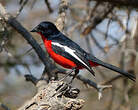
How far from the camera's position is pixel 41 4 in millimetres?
7684

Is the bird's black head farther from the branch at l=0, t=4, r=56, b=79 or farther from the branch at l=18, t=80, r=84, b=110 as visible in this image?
the branch at l=18, t=80, r=84, b=110

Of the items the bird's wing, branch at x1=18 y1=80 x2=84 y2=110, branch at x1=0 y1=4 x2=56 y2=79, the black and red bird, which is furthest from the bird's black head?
branch at x1=18 y1=80 x2=84 y2=110

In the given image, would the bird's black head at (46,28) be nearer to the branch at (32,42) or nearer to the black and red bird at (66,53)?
the black and red bird at (66,53)

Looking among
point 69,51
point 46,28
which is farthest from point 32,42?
point 69,51

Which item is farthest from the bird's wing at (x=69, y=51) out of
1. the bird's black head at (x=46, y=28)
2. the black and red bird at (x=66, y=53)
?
the bird's black head at (x=46, y=28)

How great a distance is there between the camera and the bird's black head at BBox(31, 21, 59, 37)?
454 cm

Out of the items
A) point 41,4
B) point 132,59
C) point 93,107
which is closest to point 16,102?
point 93,107

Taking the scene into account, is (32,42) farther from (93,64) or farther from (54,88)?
(54,88)

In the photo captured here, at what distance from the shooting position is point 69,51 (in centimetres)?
436

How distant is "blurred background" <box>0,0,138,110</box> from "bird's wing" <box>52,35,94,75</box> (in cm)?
37

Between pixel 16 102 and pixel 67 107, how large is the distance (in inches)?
179

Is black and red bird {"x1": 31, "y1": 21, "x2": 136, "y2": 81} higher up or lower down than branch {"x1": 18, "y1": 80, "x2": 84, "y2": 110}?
higher up

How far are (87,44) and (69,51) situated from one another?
4.35 ft

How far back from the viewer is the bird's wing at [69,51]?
4258 mm
